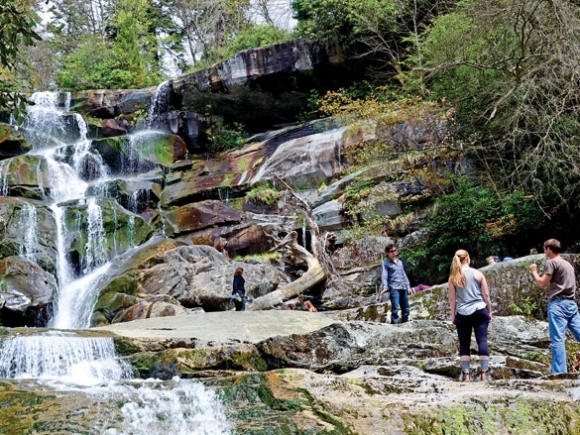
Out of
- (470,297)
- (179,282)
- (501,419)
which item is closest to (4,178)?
(179,282)

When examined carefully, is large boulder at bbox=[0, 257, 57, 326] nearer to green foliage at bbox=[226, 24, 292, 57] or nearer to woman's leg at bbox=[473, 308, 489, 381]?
woman's leg at bbox=[473, 308, 489, 381]

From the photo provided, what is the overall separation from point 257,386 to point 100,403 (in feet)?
4.85

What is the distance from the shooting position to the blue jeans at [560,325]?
5.98 meters

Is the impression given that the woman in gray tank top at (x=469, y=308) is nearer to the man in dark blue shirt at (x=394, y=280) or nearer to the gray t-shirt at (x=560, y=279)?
the gray t-shirt at (x=560, y=279)

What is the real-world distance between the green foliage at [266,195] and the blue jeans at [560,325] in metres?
14.4

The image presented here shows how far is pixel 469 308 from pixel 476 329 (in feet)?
0.79

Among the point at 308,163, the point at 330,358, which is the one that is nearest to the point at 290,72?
the point at 308,163

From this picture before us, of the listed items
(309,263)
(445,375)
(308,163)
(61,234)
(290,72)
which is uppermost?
(290,72)

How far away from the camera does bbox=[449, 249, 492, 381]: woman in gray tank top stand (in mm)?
5832

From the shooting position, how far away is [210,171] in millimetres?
23656

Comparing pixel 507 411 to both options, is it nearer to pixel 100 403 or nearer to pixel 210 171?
pixel 100 403

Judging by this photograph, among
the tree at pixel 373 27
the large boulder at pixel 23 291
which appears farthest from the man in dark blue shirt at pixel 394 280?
the tree at pixel 373 27

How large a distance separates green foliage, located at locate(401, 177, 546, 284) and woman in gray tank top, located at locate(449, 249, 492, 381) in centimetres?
806

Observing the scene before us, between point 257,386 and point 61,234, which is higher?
point 61,234
